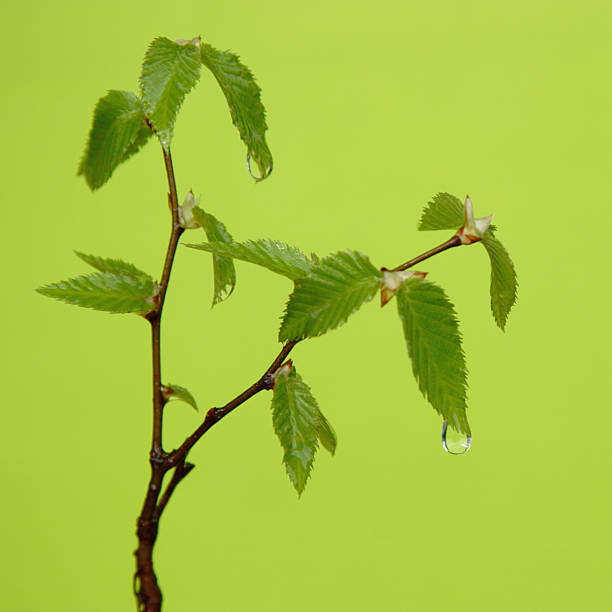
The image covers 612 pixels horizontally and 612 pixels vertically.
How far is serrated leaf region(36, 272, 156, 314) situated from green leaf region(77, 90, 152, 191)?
0.12 m

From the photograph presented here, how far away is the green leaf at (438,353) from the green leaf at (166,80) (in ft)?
0.68

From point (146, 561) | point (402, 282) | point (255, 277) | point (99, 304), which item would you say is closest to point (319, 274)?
point (402, 282)

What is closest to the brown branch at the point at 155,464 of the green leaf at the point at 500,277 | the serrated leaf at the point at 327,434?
the serrated leaf at the point at 327,434

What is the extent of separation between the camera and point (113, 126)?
0.67 m

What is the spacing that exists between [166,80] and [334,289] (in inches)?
7.4

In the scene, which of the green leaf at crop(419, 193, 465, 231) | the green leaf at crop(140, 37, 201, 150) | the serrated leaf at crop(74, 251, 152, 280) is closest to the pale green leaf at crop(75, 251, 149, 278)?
the serrated leaf at crop(74, 251, 152, 280)

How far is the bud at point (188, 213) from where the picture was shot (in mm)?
635

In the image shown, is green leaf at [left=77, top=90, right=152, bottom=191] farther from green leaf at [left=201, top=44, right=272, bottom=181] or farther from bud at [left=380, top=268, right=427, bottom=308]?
bud at [left=380, top=268, right=427, bottom=308]

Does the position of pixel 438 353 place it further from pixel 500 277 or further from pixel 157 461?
pixel 157 461

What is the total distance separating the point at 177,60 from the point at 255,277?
3.46 feet

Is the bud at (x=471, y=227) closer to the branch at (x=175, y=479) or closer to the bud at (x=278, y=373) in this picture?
the bud at (x=278, y=373)

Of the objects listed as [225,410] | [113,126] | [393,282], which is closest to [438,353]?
[393,282]

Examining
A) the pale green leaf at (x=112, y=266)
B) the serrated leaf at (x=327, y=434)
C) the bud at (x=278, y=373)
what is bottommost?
the serrated leaf at (x=327, y=434)

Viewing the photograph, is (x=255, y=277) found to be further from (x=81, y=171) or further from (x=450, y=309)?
(x=450, y=309)
